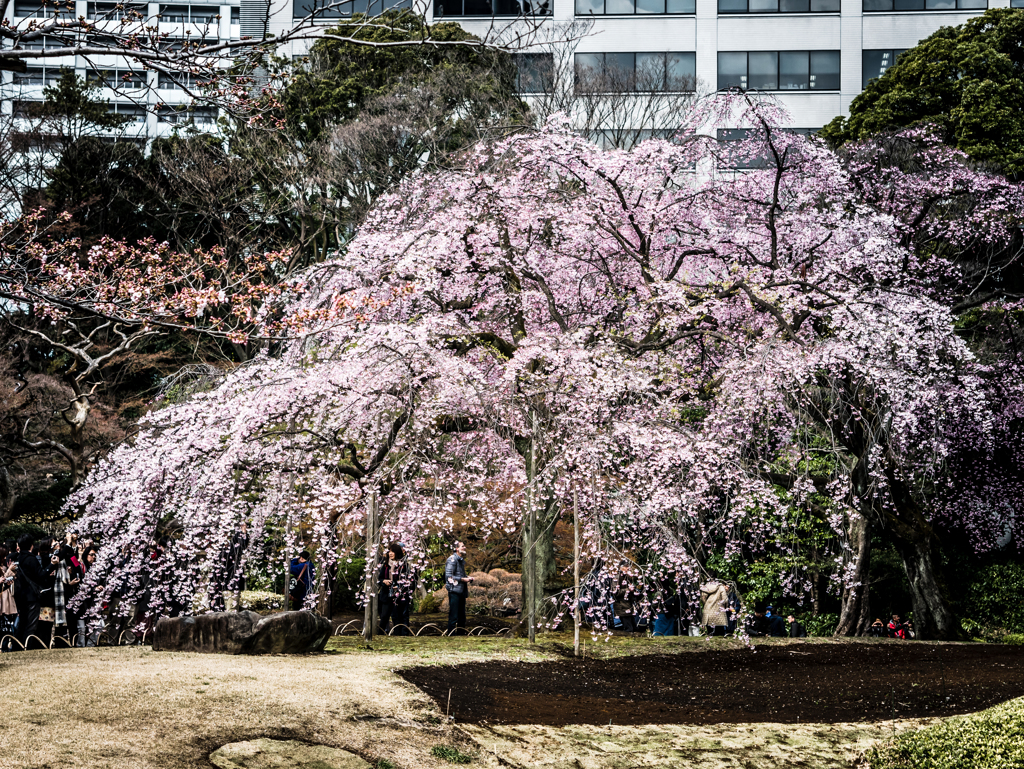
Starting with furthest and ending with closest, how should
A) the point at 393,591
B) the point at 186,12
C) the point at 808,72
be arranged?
1. the point at 186,12
2. the point at 808,72
3. the point at 393,591

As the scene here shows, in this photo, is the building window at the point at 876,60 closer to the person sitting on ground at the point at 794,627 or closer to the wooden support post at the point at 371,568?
the person sitting on ground at the point at 794,627

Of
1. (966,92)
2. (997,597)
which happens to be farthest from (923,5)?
(997,597)

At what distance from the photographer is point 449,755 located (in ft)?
20.3

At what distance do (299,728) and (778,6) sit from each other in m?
27.7

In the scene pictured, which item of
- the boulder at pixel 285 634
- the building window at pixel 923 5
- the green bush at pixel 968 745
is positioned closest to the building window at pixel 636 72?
the building window at pixel 923 5

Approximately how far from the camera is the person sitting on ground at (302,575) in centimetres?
1240

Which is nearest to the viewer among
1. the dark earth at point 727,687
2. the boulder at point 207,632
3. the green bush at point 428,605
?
the dark earth at point 727,687

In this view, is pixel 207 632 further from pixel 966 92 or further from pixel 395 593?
pixel 966 92

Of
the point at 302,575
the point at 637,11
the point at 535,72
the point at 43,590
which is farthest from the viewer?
the point at 637,11

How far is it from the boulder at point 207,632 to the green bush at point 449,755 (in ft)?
12.4

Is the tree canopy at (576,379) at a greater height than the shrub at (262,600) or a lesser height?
greater

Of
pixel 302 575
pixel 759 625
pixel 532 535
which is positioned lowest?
pixel 759 625

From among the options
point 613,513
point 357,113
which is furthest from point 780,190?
point 357,113

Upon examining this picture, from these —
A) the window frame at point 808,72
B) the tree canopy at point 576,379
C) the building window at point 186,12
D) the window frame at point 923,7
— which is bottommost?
the tree canopy at point 576,379
